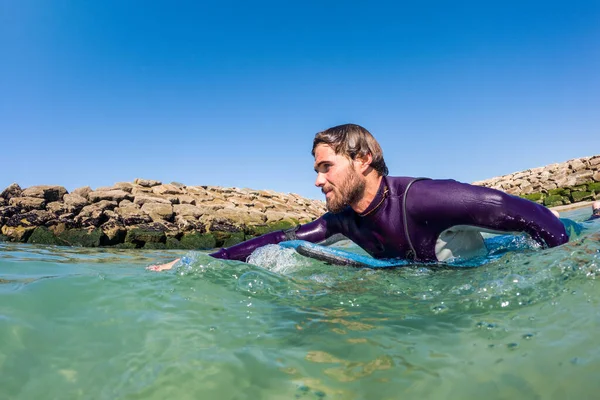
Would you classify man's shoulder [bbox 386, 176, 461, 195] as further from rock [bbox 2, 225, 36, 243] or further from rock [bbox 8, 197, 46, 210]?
rock [bbox 8, 197, 46, 210]

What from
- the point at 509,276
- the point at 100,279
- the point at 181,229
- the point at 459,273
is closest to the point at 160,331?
the point at 100,279

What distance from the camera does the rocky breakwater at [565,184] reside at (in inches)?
683

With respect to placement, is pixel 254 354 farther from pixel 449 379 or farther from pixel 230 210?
pixel 230 210

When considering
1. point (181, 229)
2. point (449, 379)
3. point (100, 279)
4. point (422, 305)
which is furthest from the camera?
point (181, 229)

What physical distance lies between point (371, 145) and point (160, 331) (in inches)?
107

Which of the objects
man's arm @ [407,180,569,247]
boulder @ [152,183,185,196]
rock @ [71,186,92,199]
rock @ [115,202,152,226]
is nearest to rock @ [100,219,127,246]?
rock @ [115,202,152,226]

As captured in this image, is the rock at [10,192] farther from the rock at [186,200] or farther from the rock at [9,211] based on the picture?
the rock at [186,200]

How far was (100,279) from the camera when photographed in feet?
9.42

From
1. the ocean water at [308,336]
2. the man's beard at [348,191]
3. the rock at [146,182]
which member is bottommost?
the ocean water at [308,336]

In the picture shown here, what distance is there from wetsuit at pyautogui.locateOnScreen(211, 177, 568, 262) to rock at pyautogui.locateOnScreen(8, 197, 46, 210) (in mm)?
12985

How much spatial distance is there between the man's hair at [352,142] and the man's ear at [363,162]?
0.02m

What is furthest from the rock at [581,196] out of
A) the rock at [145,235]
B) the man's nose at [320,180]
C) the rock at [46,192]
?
the rock at [46,192]

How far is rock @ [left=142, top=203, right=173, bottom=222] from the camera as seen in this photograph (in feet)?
48.2

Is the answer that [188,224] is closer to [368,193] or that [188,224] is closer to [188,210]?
[188,210]
